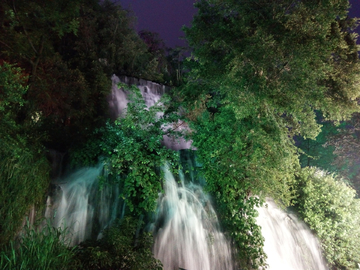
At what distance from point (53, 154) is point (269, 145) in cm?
886

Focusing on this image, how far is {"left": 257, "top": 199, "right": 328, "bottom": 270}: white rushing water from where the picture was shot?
32.7 ft

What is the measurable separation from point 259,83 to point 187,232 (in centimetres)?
545

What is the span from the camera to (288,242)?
34.7 ft

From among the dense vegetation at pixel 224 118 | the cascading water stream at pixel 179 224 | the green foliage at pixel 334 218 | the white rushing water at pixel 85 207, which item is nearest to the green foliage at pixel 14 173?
the dense vegetation at pixel 224 118

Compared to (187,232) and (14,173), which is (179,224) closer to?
(187,232)

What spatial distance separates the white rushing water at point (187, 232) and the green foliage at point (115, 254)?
1.62 m

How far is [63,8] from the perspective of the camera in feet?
28.2

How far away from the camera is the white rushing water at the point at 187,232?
790cm

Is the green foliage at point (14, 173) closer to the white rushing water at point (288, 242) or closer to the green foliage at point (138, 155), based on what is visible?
the green foliage at point (138, 155)

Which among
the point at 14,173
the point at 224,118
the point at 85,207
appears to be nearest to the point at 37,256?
the point at 14,173

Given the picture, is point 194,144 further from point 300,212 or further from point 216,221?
point 300,212

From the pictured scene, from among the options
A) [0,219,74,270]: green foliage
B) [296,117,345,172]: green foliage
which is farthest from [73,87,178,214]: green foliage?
[296,117,345,172]: green foliage

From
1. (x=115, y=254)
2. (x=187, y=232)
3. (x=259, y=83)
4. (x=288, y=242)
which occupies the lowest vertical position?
(x=288, y=242)

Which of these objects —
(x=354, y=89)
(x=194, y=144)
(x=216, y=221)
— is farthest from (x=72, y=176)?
(x=354, y=89)
